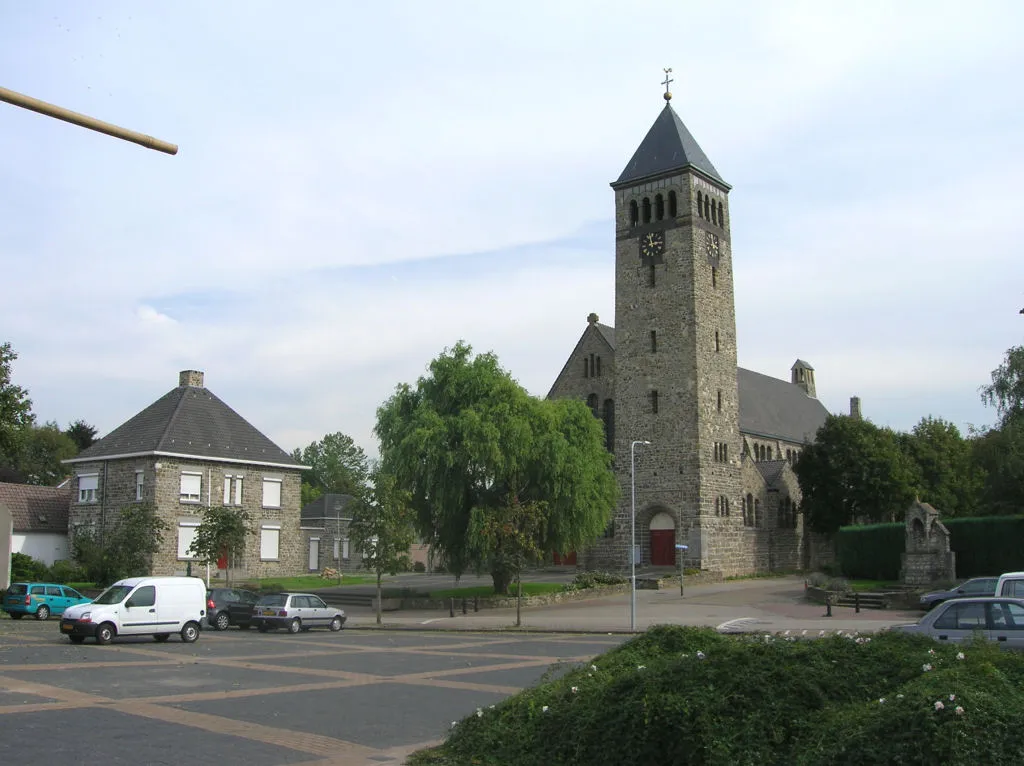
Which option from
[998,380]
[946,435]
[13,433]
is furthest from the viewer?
[946,435]

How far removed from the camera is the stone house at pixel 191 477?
4744cm

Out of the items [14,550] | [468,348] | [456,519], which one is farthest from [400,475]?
[14,550]

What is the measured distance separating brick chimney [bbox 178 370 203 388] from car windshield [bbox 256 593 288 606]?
77.8 feet

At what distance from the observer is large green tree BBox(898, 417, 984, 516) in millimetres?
59406

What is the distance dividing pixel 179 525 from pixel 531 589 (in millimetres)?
18072

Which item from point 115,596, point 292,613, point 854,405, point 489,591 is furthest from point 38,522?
point 854,405

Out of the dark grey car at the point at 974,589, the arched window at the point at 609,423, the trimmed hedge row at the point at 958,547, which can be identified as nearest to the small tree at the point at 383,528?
the dark grey car at the point at 974,589

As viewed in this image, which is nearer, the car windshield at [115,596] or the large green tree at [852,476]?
the car windshield at [115,596]

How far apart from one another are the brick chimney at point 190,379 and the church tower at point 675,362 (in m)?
23.0

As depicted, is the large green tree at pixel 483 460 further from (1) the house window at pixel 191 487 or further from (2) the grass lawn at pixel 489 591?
(1) the house window at pixel 191 487

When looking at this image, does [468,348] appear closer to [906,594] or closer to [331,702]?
[906,594]

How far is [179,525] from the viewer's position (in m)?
47.5

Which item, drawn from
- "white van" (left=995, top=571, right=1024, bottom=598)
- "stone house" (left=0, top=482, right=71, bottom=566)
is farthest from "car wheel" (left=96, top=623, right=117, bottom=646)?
"stone house" (left=0, top=482, right=71, bottom=566)

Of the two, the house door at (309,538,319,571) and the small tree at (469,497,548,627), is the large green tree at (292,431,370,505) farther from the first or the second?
the small tree at (469,497,548,627)
